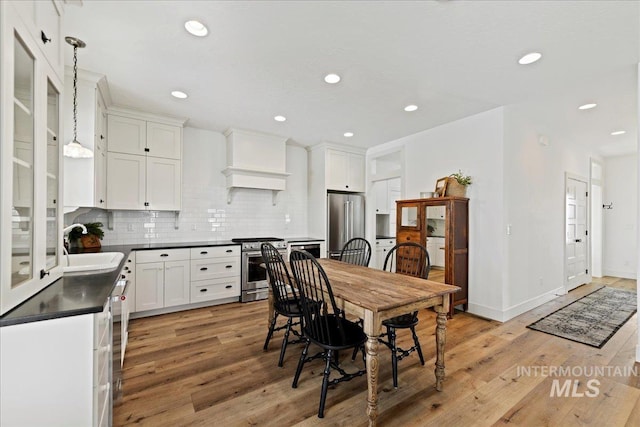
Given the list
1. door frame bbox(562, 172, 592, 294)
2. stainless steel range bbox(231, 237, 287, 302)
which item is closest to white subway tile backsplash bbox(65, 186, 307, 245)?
stainless steel range bbox(231, 237, 287, 302)

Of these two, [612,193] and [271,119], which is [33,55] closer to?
[271,119]

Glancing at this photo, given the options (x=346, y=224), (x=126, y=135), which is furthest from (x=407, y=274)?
(x=126, y=135)

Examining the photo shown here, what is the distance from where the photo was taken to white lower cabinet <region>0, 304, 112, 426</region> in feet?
3.47

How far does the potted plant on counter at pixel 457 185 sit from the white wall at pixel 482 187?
10 cm

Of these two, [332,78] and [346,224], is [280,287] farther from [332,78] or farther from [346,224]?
[346,224]

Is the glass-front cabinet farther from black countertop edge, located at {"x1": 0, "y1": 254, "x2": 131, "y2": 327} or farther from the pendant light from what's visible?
the pendant light

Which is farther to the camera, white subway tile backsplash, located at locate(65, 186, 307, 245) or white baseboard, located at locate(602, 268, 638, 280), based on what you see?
white baseboard, located at locate(602, 268, 638, 280)

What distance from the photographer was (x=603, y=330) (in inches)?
122

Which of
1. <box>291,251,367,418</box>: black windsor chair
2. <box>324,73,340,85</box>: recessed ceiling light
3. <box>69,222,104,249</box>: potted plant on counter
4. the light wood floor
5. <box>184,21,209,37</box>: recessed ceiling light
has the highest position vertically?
<box>184,21,209,37</box>: recessed ceiling light

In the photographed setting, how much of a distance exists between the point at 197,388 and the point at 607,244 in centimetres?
819

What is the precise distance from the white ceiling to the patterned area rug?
2.61 metres

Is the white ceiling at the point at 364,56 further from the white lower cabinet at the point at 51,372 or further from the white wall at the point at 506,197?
the white lower cabinet at the point at 51,372

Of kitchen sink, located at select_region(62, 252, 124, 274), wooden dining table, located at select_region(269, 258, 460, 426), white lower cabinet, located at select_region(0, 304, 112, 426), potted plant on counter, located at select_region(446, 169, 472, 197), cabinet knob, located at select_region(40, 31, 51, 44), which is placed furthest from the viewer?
potted plant on counter, located at select_region(446, 169, 472, 197)

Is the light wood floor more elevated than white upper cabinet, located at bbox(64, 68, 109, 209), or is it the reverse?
white upper cabinet, located at bbox(64, 68, 109, 209)
